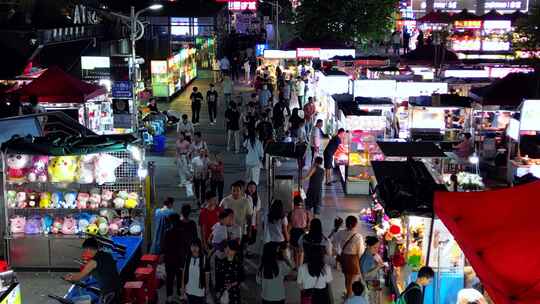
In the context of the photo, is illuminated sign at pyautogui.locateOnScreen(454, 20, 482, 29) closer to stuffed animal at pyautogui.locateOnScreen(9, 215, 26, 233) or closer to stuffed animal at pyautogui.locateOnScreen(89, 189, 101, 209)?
stuffed animal at pyautogui.locateOnScreen(89, 189, 101, 209)

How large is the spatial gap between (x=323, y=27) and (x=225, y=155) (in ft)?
63.4

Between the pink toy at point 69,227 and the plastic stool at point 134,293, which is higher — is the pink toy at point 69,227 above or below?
above

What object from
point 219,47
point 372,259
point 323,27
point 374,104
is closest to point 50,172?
point 372,259

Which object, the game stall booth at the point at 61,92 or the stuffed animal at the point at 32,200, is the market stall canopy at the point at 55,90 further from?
the stuffed animal at the point at 32,200

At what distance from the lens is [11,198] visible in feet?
47.2

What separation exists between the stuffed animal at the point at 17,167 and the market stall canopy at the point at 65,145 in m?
0.20

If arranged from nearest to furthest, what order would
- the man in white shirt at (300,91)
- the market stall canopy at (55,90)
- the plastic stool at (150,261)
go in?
the plastic stool at (150,261), the market stall canopy at (55,90), the man in white shirt at (300,91)

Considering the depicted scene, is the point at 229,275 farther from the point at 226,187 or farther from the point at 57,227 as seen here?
the point at 226,187

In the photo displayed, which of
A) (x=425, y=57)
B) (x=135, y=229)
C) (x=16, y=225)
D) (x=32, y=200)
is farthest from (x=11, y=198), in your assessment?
(x=425, y=57)

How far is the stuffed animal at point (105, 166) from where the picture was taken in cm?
1428

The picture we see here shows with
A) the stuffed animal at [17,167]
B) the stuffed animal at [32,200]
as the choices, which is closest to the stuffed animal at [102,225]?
the stuffed animal at [32,200]

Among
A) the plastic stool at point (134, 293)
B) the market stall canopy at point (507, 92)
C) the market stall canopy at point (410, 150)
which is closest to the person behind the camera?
the plastic stool at point (134, 293)

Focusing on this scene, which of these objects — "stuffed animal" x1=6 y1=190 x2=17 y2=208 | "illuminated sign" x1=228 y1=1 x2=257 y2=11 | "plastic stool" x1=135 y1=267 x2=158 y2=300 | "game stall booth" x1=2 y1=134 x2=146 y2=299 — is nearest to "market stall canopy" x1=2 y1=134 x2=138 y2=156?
"game stall booth" x1=2 y1=134 x2=146 y2=299

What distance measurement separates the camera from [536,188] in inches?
360
